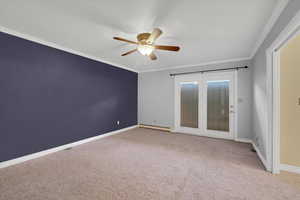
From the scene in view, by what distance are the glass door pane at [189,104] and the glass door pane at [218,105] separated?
16.1 inches

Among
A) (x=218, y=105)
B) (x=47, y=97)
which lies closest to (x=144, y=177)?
(x=47, y=97)

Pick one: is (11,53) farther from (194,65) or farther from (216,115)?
(216,115)

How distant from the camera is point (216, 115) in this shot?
→ 3.93m

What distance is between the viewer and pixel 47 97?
2.68 metres

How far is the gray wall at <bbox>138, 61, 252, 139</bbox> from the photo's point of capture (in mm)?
3527

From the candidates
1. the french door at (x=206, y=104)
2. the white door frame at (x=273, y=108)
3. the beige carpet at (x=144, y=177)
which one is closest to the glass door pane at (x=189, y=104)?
the french door at (x=206, y=104)

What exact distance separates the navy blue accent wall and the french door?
A: 8.37 ft

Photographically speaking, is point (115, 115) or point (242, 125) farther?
point (115, 115)

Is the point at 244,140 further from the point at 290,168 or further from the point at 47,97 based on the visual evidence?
the point at 47,97

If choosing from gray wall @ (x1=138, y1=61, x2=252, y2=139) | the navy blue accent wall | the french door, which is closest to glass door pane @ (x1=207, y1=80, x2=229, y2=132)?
the french door

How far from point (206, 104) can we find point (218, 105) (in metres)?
0.35

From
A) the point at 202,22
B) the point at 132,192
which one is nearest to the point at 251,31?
the point at 202,22

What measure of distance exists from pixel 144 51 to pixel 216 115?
3.14m

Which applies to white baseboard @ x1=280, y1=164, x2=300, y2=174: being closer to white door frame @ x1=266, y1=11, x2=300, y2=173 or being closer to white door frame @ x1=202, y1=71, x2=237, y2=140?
white door frame @ x1=266, y1=11, x2=300, y2=173
